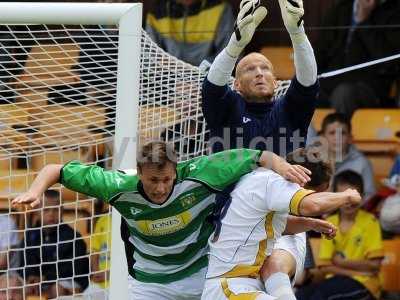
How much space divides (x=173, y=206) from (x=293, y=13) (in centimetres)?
97

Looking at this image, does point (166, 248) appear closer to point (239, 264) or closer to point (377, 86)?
point (239, 264)

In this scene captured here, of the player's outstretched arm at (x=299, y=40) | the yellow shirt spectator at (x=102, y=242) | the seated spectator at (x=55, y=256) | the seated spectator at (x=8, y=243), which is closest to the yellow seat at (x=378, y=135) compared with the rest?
the yellow shirt spectator at (x=102, y=242)

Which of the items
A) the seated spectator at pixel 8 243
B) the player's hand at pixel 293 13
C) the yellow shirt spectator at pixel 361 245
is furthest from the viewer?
the yellow shirt spectator at pixel 361 245

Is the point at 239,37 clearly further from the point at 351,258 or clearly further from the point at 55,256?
the point at 351,258

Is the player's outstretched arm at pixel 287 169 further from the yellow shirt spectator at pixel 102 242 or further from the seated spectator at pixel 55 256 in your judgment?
the seated spectator at pixel 55 256

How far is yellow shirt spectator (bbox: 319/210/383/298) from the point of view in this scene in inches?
289

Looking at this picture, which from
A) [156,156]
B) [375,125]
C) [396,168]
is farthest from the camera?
[375,125]

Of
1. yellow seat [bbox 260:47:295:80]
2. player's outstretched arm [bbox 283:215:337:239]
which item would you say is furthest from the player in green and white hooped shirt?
yellow seat [bbox 260:47:295:80]

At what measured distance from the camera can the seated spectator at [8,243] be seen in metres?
6.48

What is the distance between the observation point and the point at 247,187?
4820 millimetres

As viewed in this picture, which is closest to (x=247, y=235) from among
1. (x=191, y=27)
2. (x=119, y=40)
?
(x=119, y=40)

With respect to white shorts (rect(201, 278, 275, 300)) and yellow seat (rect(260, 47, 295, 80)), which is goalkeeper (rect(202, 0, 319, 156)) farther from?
yellow seat (rect(260, 47, 295, 80))

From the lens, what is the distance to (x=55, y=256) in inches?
266

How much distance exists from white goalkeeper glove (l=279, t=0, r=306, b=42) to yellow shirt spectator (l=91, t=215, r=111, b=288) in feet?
5.45
